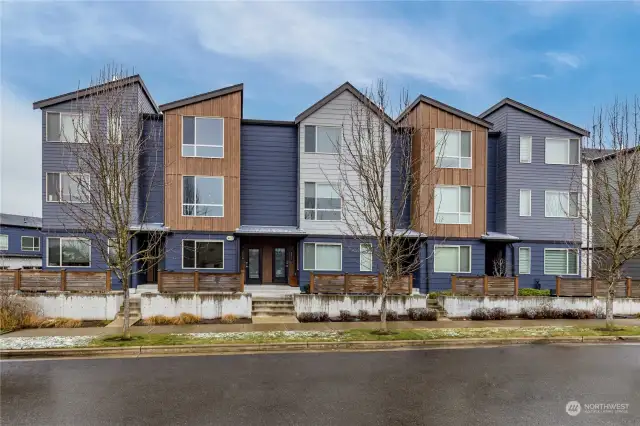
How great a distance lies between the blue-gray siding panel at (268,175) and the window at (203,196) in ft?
4.50

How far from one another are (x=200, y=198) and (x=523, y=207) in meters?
18.1

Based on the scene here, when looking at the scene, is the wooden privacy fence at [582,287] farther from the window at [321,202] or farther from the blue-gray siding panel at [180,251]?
the blue-gray siding panel at [180,251]

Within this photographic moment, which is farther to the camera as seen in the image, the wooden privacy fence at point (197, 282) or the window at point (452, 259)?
the window at point (452, 259)

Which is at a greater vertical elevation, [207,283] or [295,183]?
[295,183]

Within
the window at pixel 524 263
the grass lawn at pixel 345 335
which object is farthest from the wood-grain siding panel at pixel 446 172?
the grass lawn at pixel 345 335

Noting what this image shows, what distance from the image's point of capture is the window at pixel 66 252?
19.8 metres

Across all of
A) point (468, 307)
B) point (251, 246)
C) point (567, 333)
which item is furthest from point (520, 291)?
point (251, 246)

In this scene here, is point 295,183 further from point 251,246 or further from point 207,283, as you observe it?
point 207,283

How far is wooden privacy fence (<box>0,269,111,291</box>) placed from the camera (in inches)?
623

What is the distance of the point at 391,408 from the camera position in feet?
22.7

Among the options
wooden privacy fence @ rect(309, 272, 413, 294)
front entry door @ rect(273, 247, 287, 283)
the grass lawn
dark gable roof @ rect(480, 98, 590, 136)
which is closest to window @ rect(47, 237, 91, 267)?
front entry door @ rect(273, 247, 287, 283)

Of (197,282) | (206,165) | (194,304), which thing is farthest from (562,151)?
(194,304)

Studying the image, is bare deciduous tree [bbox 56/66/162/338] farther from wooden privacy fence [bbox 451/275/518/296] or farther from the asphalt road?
wooden privacy fence [bbox 451/275/518/296]

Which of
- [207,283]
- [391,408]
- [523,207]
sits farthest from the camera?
[523,207]
